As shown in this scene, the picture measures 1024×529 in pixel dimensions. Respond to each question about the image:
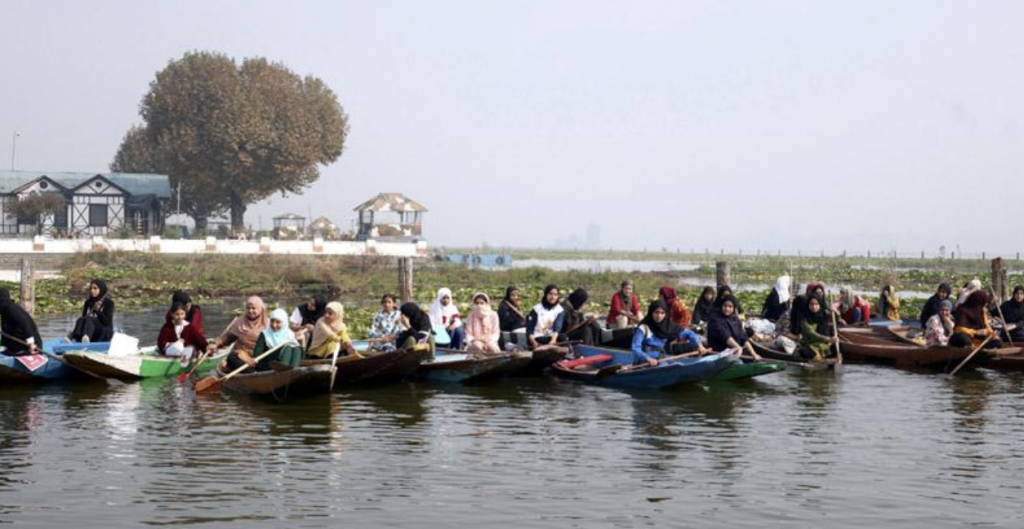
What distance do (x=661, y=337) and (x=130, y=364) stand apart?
745cm

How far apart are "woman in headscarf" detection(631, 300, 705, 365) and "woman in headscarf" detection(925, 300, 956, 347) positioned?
5192 mm

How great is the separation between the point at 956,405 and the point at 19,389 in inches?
496

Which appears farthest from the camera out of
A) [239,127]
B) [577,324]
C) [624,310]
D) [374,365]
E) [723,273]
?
[239,127]

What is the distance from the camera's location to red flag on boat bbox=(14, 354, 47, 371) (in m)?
17.1

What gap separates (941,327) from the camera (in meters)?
20.8

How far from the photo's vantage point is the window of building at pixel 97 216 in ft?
210

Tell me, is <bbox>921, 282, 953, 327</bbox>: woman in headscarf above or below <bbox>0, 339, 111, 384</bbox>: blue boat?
above

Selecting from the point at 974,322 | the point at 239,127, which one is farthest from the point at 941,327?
the point at 239,127

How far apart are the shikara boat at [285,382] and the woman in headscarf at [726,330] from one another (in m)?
5.51

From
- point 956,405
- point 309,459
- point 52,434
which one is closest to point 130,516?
point 309,459

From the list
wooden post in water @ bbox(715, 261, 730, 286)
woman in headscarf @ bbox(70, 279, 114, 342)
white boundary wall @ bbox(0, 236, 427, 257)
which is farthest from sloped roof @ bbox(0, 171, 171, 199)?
woman in headscarf @ bbox(70, 279, 114, 342)

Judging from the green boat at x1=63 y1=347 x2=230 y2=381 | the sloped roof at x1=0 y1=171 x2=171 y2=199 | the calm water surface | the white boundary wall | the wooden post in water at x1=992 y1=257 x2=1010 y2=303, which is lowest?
the calm water surface

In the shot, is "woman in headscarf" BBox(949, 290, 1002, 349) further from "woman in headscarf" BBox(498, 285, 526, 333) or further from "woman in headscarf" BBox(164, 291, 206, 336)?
"woman in headscarf" BBox(164, 291, 206, 336)

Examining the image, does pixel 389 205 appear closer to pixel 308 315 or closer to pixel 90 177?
pixel 90 177
